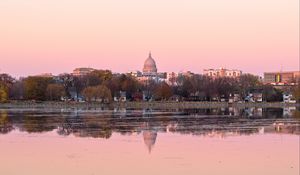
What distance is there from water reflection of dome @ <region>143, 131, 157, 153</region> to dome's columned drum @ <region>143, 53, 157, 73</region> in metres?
144

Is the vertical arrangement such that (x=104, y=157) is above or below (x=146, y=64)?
below

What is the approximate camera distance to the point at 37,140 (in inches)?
834

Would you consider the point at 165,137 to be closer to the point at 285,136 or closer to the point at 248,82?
the point at 285,136

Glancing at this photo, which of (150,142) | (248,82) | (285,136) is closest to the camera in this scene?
(150,142)

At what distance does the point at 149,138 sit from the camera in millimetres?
22125

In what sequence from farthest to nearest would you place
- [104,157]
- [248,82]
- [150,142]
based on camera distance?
[248,82]
[150,142]
[104,157]

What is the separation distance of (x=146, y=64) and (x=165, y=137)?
5844 inches

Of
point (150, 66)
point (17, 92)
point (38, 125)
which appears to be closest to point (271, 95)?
point (17, 92)

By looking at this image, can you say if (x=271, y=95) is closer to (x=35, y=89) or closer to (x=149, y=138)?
(x=35, y=89)

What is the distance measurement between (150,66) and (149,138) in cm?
14809

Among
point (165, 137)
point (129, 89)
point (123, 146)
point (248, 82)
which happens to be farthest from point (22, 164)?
point (248, 82)

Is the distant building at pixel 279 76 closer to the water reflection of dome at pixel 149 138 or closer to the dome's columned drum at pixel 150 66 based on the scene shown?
the dome's columned drum at pixel 150 66

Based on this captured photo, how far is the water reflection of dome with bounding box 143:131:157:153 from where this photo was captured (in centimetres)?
1958

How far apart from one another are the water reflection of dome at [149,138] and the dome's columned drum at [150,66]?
474ft
